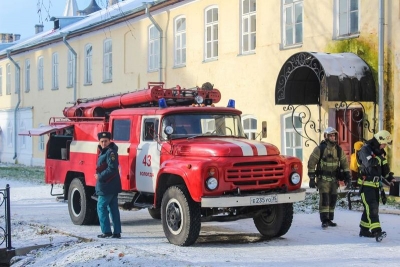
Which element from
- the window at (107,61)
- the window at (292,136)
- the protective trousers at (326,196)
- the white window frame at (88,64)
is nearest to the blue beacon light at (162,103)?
the protective trousers at (326,196)

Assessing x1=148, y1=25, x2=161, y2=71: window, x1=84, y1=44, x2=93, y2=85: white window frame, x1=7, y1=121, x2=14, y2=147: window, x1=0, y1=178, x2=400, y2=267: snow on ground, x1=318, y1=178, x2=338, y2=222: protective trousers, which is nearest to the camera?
x1=0, y1=178, x2=400, y2=267: snow on ground

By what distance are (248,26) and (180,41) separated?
408 cm

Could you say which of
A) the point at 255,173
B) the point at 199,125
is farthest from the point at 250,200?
the point at 199,125

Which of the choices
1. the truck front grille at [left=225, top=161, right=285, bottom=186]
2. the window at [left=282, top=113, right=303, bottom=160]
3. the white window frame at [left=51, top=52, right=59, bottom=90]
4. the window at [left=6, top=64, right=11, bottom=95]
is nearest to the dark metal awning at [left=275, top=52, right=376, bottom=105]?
the window at [left=282, top=113, right=303, bottom=160]

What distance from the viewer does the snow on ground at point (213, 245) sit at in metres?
9.58

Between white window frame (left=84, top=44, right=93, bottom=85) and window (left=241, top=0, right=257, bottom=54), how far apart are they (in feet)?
39.0

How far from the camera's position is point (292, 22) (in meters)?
20.2

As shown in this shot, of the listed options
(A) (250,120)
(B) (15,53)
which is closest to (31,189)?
(A) (250,120)

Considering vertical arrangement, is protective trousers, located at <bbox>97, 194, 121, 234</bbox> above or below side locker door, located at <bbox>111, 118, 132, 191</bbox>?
below

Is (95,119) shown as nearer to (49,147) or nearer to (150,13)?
(49,147)

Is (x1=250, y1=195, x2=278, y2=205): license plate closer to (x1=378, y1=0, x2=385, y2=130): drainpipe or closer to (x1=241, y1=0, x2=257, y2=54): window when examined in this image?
(x1=378, y1=0, x2=385, y2=130): drainpipe

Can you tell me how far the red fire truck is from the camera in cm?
1055

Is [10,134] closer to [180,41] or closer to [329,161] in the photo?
[180,41]

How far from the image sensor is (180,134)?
11.7m
